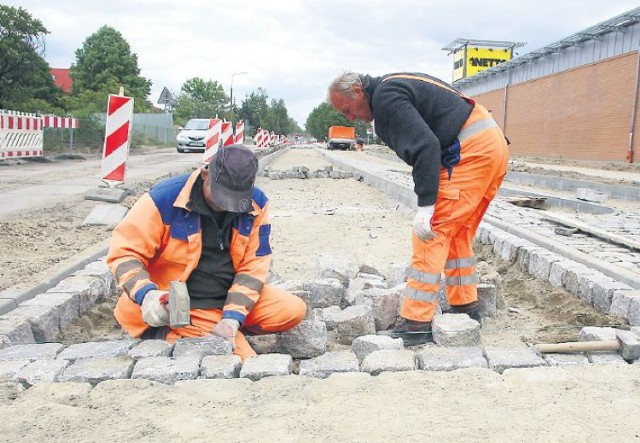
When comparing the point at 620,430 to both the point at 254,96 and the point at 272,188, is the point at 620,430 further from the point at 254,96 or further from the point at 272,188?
the point at 254,96

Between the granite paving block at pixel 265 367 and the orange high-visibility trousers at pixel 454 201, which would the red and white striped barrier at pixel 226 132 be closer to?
the orange high-visibility trousers at pixel 454 201

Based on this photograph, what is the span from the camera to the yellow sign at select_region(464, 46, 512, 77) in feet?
163

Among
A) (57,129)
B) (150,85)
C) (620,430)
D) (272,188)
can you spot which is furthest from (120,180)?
(150,85)

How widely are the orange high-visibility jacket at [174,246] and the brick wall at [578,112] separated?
19167 millimetres

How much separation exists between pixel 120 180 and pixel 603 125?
62.0 ft

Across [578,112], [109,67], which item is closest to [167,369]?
[578,112]

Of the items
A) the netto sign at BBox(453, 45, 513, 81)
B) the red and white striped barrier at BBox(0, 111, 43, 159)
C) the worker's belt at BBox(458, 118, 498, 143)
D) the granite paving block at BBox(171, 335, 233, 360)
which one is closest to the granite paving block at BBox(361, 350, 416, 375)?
the granite paving block at BBox(171, 335, 233, 360)

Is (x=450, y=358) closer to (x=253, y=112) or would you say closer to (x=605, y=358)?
(x=605, y=358)

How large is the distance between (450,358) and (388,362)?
29 cm

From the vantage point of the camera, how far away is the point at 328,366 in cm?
264

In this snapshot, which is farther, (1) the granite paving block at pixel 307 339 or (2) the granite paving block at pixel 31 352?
(1) the granite paving block at pixel 307 339

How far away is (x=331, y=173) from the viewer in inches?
582

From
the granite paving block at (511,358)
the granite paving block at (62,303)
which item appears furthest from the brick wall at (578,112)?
the granite paving block at (62,303)

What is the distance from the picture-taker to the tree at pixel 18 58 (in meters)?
24.1
